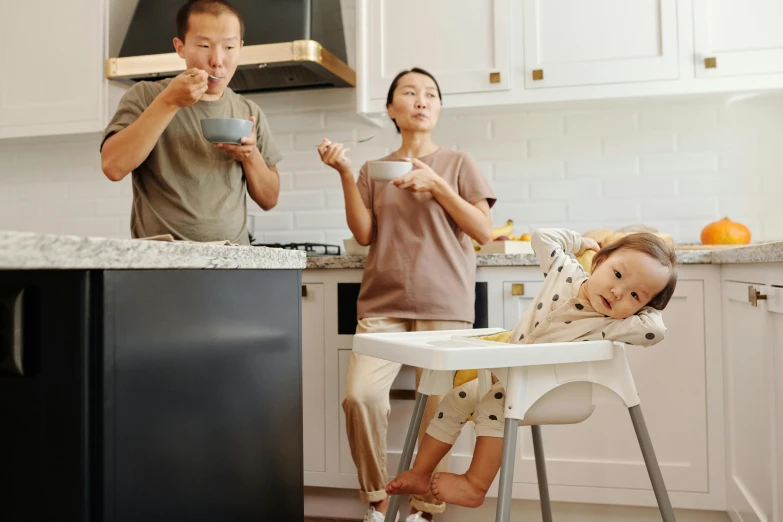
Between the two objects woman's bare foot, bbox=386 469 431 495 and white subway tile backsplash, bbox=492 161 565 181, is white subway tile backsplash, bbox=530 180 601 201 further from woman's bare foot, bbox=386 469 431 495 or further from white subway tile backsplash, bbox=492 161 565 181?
woman's bare foot, bbox=386 469 431 495

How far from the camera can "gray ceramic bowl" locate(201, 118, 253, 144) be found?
1.49m

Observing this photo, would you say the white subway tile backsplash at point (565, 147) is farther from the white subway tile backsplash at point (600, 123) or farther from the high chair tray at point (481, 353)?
the high chair tray at point (481, 353)

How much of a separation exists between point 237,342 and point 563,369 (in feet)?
1.87

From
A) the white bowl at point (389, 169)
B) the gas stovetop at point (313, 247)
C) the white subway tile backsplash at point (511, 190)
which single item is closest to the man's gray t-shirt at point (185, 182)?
the white bowl at point (389, 169)

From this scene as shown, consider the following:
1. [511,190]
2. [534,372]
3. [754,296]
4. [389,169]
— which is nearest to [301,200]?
[511,190]

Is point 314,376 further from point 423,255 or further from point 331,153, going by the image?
point 331,153

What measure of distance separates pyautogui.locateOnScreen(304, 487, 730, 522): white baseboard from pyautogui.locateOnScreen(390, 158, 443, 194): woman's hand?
3.32ft

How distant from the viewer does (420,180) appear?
2.08m

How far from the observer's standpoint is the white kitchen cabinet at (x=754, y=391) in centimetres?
158

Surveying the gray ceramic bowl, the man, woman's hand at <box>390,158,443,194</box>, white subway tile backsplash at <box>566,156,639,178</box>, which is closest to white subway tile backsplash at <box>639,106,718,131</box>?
white subway tile backsplash at <box>566,156,639,178</box>

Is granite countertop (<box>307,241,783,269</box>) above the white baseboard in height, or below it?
above

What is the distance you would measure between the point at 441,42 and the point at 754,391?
1.57 m

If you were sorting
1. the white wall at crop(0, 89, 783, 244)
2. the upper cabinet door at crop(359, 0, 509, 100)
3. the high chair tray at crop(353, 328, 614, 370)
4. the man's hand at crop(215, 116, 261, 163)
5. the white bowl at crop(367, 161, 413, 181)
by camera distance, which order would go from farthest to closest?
the white wall at crop(0, 89, 783, 244)
the upper cabinet door at crop(359, 0, 509, 100)
the white bowl at crop(367, 161, 413, 181)
the man's hand at crop(215, 116, 261, 163)
the high chair tray at crop(353, 328, 614, 370)

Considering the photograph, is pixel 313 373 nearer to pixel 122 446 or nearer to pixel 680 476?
pixel 680 476
